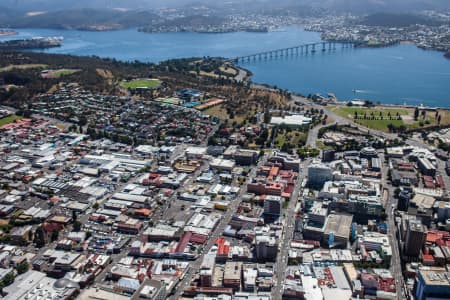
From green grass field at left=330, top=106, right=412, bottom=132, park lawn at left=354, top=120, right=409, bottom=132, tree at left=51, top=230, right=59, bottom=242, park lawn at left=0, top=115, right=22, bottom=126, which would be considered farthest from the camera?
park lawn at left=0, top=115, right=22, bottom=126

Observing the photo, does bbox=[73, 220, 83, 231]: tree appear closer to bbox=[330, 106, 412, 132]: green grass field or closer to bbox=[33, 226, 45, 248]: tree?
bbox=[33, 226, 45, 248]: tree

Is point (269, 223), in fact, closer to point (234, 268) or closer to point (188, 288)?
point (234, 268)

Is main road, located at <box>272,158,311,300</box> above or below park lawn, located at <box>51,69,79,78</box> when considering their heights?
below

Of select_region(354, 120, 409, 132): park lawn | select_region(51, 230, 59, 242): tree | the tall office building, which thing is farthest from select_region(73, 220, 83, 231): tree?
select_region(354, 120, 409, 132): park lawn

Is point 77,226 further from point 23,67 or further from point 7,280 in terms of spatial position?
point 23,67

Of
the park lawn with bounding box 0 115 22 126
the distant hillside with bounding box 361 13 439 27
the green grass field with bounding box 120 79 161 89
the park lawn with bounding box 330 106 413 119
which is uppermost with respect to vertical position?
the distant hillside with bounding box 361 13 439 27

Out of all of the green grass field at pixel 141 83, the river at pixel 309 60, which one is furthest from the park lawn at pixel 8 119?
the river at pixel 309 60

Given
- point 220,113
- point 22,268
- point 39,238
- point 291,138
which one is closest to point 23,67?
point 220,113

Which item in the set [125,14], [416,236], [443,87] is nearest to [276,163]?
[416,236]
